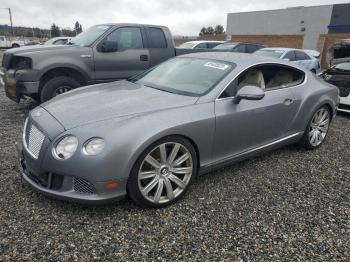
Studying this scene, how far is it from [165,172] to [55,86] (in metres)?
3.58

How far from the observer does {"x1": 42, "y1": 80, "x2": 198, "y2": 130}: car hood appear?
2.65 metres

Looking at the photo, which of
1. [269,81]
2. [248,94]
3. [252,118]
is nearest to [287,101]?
[269,81]

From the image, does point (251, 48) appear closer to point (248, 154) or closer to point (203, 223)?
point (248, 154)

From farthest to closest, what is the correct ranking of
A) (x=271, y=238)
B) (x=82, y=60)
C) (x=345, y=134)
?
(x=82, y=60)
(x=345, y=134)
(x=271, y=238)

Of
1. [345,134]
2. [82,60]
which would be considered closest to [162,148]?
[82,60]

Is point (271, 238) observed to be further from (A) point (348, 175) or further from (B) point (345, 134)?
(B) point (345, 134)

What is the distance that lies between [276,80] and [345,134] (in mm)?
2195

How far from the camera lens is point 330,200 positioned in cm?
310

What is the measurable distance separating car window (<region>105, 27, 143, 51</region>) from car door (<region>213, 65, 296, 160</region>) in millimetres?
3323

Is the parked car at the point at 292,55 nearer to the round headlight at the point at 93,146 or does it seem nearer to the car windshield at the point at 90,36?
the car windshield at the point at 90,36

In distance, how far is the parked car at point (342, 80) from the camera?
6277mm

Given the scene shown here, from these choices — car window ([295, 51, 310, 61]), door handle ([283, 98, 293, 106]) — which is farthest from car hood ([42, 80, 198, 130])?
car window ([295, 51, 310, 61])

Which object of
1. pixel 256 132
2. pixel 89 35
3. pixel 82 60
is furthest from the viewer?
pixel 89 35

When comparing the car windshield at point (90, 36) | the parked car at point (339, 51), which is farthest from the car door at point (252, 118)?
the parked car at point (339, 51)
